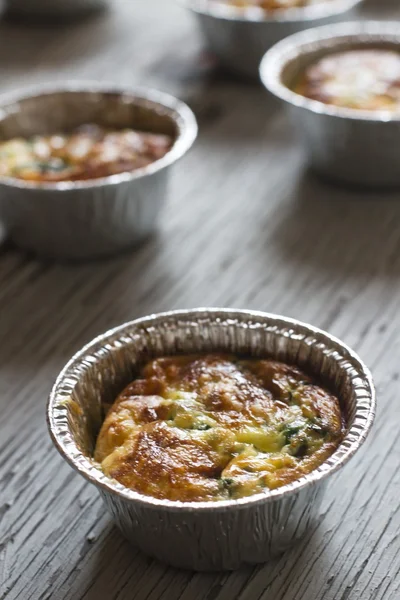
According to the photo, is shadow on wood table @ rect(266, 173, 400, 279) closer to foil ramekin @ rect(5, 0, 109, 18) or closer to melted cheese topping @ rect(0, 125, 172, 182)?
melted cheese topping @ rect(0, 125, 172, 182)

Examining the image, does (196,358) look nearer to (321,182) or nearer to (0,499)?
(0,499)

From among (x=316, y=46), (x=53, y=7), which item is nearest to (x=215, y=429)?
(x=316, y=46)

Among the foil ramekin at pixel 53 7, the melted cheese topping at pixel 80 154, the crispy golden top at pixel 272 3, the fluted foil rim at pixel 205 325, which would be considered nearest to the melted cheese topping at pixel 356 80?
the crispy golden top at pixel 272 3

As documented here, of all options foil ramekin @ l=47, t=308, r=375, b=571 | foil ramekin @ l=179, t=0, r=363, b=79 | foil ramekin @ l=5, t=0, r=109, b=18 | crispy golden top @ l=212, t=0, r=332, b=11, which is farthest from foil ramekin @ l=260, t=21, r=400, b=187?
foil ramekin @ l=5, t=0, r=109, b=18

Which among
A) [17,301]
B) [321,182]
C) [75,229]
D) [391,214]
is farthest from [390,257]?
[17,301]

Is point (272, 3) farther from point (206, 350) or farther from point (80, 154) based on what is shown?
point (206, 350)
